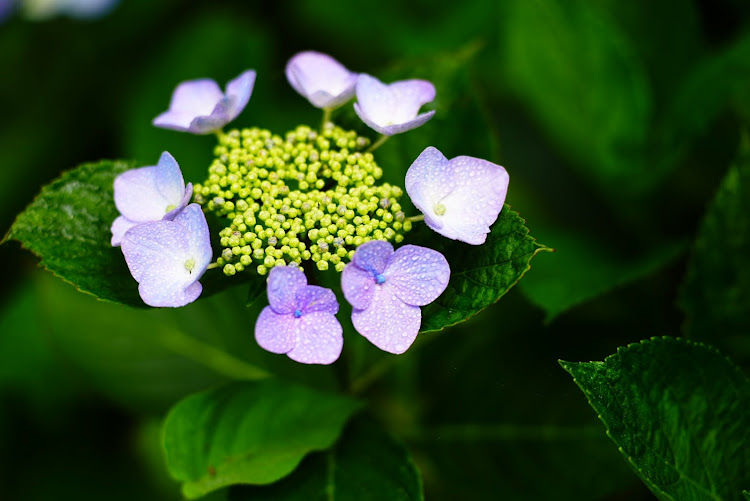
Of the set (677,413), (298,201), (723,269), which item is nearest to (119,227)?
(298,201)

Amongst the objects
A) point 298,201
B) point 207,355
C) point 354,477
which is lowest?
point 207,355

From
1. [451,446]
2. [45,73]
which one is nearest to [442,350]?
[451,446]

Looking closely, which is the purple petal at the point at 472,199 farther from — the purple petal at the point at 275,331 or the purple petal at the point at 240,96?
the purple petal at the point at 240,96

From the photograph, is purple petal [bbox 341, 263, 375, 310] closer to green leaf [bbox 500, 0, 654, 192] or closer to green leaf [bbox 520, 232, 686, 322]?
green leaf [bbox 520, 232, 686, 322]

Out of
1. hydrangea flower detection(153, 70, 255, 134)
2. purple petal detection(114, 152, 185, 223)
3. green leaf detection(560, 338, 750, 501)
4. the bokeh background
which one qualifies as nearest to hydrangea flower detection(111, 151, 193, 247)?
purple petal detection(114, 152, 185, 223)

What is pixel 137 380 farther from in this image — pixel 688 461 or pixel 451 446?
pixel 688 461

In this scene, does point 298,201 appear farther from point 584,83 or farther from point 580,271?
point 584,83
